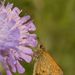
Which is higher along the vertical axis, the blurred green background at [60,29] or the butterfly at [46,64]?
the butterfly at [46,64]

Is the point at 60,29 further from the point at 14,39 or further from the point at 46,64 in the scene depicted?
the point at 14,39

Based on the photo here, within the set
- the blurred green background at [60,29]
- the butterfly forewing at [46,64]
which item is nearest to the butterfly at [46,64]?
the butterfly forewing at [46,64]

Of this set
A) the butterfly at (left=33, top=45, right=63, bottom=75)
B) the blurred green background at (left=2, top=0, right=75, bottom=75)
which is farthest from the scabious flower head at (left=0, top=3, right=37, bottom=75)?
the blurred green background at (left=2, top=0, right=75, bottom=75)

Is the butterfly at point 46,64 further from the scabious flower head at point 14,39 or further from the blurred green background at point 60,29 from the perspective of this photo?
the blurred green background at point 60,29

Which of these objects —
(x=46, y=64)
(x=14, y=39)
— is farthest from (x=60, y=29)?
(x=14, y=39)

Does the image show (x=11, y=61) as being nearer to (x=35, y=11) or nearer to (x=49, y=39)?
(x=35, y=11)

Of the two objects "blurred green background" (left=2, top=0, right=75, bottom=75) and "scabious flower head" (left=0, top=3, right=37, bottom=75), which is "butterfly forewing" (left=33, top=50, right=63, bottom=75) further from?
"blurred green background" (left=2, top=0, right=75, bottom=75)

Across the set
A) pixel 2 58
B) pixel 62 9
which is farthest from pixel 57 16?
pixel 2 58
